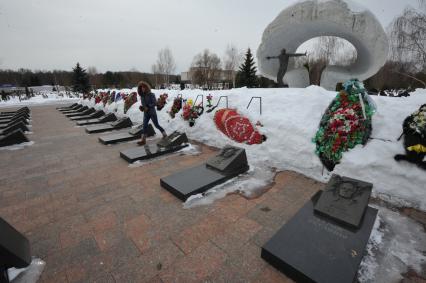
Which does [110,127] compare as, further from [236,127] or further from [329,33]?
[329,33]

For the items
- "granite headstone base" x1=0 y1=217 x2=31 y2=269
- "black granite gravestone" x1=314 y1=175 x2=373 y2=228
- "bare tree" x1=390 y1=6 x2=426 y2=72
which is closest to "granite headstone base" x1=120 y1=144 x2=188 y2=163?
"granite headstone base" x1=0 y1=217 x2=31 y2=269

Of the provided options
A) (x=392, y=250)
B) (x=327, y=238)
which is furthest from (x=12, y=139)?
(x=392, y=250)

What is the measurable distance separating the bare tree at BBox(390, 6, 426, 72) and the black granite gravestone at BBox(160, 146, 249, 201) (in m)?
17.4

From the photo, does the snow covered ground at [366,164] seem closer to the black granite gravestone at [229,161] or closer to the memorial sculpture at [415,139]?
the memorial sculpture at [415,139]

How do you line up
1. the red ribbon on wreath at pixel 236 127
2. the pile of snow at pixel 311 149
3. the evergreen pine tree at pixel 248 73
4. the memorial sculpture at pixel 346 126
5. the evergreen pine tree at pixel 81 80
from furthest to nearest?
the evergreen pine tree at pixel 81 80
the evergreen pine tree at pixel 248 73
the red ribbon on wreath at pixel 236 127
the memorial sculpture at pixel 346 126
the pile of snow at pixel 311 149

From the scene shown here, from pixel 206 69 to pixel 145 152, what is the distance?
4747 centimetres

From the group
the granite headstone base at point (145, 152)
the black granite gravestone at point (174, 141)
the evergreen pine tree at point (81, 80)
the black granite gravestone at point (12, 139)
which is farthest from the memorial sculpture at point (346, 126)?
the evergreen pine tree at point (81, 80)

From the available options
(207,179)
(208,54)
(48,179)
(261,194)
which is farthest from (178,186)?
(208,54)

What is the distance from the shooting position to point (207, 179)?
13.3ft

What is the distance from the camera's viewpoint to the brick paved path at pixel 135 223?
2.27 meters

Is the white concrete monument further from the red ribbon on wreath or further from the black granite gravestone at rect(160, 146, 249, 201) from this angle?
the black granite gravestone at rect(160, 146, 249, 201)

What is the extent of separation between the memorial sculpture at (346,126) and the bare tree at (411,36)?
15063 mm

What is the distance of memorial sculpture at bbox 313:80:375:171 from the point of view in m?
4.21

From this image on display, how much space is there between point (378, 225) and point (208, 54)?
5571 cm
